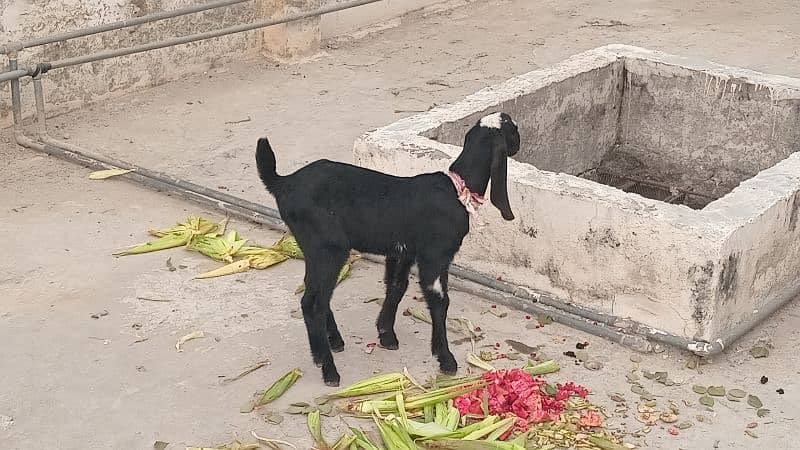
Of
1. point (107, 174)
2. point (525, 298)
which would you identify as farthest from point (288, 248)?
point (107, 174)

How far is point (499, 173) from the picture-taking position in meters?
5.25

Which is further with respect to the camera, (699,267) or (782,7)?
(782,7)

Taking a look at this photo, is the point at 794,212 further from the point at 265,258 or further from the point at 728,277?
the point at 265,258

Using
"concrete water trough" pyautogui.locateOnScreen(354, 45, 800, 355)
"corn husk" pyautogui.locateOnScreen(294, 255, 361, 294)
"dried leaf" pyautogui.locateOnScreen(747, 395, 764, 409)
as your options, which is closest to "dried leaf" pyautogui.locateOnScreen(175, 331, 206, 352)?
"corn husk" pyautogui.locateOnScreen(294, 255, 361, 294)

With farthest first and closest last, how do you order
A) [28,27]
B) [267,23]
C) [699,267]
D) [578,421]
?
[267,23] < [28,27] < [699,267] < [578,421]

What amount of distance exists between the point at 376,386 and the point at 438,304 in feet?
1.42

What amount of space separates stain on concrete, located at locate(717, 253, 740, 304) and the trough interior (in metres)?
1.84

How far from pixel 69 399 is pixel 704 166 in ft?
13.5

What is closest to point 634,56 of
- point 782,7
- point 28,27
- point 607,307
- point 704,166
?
point 704,166

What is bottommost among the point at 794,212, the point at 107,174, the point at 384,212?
the point at 107,174

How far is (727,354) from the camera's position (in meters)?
5.67

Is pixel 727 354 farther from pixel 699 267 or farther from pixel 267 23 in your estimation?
pixel 267 23

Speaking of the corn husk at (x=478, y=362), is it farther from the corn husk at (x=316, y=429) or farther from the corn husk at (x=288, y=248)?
the corn husk at (x=288, y=248)

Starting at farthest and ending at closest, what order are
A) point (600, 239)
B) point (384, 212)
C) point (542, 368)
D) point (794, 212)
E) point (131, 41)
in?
point (131, 41) → point (794, 212) → point (600, 239) → point (542, 368) → point (384, 212)
